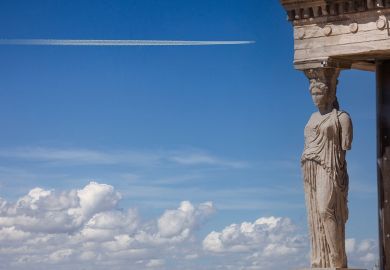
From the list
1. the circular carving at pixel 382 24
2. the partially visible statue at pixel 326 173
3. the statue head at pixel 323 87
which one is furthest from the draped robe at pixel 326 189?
the circular carving at pixel 382 24

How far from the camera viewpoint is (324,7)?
73.1ft

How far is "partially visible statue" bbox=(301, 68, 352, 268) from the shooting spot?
22.1m

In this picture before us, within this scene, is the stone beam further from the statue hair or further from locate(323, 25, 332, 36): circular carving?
the statue hair

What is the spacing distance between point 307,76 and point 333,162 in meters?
1.50

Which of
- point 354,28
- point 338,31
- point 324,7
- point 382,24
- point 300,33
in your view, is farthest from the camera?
point 300,33

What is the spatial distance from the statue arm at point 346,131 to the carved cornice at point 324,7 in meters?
1.67

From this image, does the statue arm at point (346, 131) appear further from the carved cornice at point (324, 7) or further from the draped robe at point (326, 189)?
the carved cornice at point (324, 7)

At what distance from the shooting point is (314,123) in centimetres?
2231

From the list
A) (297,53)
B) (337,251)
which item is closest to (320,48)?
(297,53)

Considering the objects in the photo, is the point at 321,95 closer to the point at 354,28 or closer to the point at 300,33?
the point at 300,33

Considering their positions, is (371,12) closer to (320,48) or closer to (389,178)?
(320,48)

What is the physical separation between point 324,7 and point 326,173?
271cm

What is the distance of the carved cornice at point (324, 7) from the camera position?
21.8m

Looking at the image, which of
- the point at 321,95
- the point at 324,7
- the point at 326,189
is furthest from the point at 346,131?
the point at 324,7
